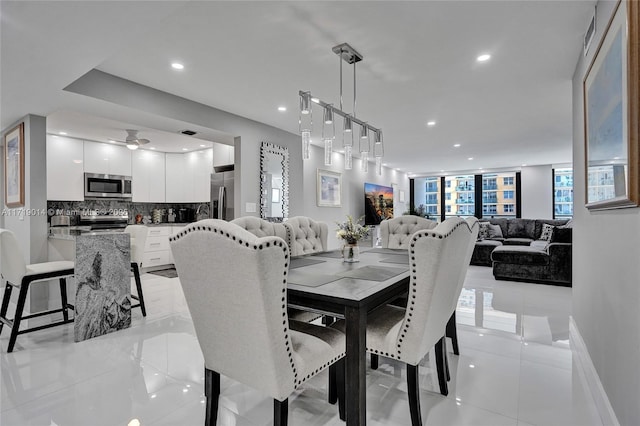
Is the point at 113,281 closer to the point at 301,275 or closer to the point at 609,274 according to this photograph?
the point at 301,275

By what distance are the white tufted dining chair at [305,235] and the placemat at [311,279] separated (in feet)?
3.43

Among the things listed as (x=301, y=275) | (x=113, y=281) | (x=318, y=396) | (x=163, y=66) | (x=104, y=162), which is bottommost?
(x=318, y=396)

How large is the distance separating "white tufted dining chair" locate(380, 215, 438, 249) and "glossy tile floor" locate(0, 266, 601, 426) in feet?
3.25

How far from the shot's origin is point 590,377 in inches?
81.6

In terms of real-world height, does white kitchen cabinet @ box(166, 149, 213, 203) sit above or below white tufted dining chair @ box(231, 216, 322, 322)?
above

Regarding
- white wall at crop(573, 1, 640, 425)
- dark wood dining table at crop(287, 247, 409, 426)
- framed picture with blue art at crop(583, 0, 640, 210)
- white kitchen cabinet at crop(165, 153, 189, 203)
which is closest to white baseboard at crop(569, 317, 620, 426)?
white wall at crop(573, 1, 640, 425)

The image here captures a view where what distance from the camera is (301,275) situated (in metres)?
1.92

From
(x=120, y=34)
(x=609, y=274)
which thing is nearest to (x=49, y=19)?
(x=120, y=34)

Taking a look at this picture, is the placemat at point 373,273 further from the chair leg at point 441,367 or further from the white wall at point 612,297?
the white wall at point 612,297

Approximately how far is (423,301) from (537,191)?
9.44 metres

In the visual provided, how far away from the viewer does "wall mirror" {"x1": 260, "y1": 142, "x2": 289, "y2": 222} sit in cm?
472

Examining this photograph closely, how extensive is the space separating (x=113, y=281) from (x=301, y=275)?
2.13 m

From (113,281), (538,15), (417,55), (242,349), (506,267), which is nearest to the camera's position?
(242,349)

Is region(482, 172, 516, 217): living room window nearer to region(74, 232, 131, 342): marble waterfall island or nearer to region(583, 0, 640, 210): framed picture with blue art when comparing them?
region(583, 0, 640, 210): framed picture with blue art
